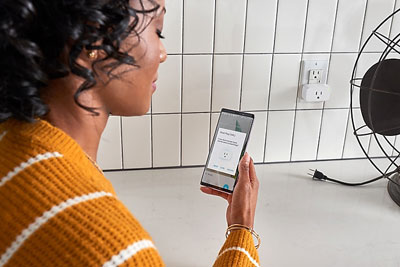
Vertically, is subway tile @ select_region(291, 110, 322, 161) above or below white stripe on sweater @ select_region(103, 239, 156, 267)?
below

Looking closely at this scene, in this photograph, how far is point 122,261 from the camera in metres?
0.52

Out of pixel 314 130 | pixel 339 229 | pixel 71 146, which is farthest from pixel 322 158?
pixel 71 146

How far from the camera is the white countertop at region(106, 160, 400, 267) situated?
0.98m

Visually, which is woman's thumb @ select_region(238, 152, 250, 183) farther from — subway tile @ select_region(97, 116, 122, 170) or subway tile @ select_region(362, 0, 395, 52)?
subway tile @ select_region(362, 0, 395, 52)

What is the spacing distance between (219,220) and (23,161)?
610 mm

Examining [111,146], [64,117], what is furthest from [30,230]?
[111,146]

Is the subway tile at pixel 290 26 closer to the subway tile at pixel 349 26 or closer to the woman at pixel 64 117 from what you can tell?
the subway tile at pixel 349 26

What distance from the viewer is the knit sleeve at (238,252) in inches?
30.2

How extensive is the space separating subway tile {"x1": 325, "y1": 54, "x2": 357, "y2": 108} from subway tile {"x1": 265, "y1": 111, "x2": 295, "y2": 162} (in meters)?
0.12

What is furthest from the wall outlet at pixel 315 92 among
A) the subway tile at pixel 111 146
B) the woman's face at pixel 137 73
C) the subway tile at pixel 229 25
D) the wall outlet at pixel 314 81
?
the woman's face at pixel 137 73

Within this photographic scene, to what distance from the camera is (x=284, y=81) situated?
1.28m

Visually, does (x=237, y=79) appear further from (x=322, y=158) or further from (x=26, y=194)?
(x=26, y=194)

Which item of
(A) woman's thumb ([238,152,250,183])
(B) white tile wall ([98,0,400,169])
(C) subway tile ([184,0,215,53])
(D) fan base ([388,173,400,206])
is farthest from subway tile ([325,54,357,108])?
(A) woman's thumb ([238,152,250,183])

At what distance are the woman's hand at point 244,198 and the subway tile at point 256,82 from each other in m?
0.34
